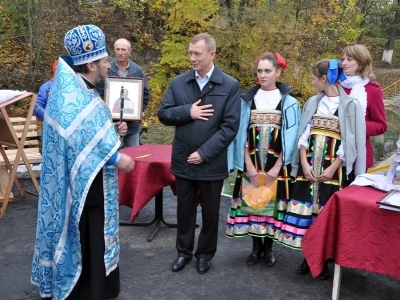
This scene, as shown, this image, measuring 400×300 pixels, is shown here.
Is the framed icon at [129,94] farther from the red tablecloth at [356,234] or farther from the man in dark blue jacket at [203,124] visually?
the red tablecloth at [356,234]

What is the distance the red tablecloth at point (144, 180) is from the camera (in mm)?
4523

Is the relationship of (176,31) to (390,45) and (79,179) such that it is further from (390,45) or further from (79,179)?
(390,45)

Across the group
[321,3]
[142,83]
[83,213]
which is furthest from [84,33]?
[321,3]

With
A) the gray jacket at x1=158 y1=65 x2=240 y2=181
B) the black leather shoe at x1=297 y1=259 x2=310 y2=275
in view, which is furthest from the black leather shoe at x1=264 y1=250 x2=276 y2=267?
the gray jacket at x1=158 y1=65 x2=240 y2=181

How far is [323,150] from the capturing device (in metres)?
3.74

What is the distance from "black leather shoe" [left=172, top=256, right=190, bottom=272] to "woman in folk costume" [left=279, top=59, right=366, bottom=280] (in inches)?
35.1

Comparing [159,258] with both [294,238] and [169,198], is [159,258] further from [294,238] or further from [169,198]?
[169,198]

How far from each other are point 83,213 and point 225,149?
1232 millimetres

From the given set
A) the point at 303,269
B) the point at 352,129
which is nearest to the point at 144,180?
the point at 303,269

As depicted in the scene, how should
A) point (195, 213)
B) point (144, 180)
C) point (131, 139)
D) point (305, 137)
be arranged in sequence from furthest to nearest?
1. point (131, 139)
2. point (144, 180)
3. point (195, 213)
4. point (305, 137)

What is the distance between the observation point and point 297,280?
396 centimetres

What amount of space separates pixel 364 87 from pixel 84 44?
224 cm

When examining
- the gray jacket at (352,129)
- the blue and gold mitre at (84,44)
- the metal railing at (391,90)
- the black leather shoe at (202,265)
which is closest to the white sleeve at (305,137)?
the gray jacket at (352,129)

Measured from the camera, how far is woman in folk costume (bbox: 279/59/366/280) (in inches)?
143
